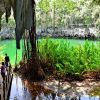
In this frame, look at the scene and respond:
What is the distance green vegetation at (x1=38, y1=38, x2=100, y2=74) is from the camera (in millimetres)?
11552

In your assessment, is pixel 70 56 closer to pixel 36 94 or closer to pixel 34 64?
pixel 34 64

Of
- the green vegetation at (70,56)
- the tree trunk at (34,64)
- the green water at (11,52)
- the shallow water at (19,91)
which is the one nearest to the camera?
the shallow water at (19,91)

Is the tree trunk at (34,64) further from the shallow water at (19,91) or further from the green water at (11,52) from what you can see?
the green water at (11,52)

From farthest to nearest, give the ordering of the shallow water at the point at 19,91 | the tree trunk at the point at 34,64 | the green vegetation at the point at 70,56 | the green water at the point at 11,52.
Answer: the green water at the point at 11,52, the green vegetation at the point at 70,56, the tree trunk at the point at 34,64, the shallow water at the point at 19,91

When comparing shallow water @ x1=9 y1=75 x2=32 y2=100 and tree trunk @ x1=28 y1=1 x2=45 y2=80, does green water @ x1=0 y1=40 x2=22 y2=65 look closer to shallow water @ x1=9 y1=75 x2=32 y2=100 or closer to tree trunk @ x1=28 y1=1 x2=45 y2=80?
tree trunk @ x1=28 y1=1 x2=45 y2=80

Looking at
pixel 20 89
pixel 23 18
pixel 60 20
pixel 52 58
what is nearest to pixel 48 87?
pixel 20 89

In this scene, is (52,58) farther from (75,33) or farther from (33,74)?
(75,33)

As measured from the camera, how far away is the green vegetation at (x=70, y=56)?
37.9 feet

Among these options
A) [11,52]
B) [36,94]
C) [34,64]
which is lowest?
[11,52]

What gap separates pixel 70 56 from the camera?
11969mm

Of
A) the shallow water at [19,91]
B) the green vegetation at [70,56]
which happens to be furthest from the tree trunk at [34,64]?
the green vegetation at [70,56]

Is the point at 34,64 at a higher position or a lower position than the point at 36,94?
higher

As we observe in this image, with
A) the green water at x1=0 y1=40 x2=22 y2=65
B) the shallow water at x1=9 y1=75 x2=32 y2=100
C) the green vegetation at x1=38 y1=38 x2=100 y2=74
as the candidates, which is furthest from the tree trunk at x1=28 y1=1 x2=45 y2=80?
the green water at x1=0 y1=40 x2=22 y2=65

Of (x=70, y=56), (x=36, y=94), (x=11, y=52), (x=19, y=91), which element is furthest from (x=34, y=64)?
(x=11, y=52)
